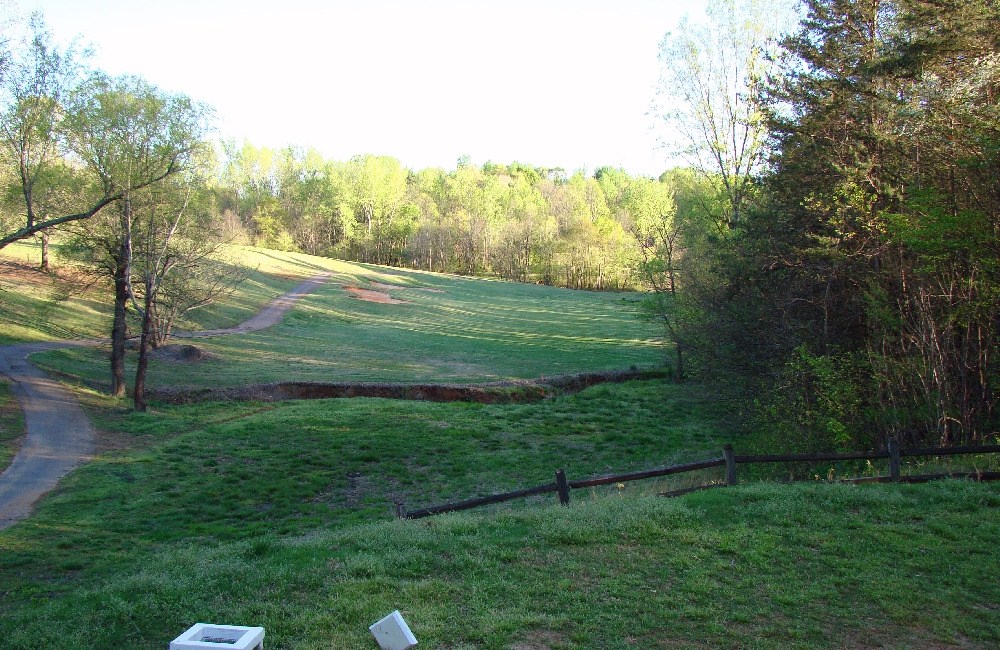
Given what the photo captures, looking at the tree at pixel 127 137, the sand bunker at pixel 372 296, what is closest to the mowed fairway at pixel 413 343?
the sand bunker at pixel 372 296

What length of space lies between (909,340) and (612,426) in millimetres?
10088

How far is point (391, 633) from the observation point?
5.09 meters

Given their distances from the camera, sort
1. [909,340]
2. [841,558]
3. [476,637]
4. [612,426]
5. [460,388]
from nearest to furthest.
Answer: [476,637] < [841,558] < [909,340] < [612,426] < [460,388]

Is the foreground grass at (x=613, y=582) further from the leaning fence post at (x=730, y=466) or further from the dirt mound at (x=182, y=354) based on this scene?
the dirt mound at (x=182, y=354)

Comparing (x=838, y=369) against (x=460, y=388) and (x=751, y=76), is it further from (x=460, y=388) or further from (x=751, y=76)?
(x=460, y=388)

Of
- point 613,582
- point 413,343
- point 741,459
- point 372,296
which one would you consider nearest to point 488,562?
point 613,582

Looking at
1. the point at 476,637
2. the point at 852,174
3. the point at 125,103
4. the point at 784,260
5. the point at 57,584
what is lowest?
the point at 57,584

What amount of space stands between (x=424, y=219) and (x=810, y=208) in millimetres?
86444

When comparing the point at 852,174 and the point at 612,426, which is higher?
the point at 852,174

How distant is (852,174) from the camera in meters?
13.1

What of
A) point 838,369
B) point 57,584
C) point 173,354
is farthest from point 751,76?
point 173,354

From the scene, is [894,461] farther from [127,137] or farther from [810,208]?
[127,137]

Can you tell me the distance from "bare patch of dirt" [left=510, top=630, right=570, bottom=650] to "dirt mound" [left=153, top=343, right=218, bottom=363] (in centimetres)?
2715

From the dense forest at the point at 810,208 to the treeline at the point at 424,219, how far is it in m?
64.7
